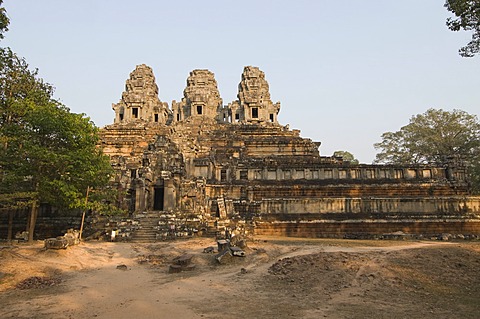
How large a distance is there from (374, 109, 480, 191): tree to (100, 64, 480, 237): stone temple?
1445 cm

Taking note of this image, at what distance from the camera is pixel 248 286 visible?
34.3 feet

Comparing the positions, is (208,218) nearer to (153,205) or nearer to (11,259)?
(153,205)

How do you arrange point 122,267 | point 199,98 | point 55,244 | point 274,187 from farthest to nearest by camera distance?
point 199,98 < point 274,187 < point 55,244 < point 122,267

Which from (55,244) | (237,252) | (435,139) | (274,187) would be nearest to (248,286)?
(237,252)

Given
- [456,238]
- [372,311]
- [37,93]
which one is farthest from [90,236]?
[456,238]

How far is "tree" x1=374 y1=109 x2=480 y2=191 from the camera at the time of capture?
41.0m

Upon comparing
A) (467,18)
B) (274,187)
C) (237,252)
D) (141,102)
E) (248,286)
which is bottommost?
(248,286)

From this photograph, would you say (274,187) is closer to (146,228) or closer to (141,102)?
Result: (146,228)

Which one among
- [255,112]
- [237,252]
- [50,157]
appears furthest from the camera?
[255,112]

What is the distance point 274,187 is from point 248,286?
17702 mm

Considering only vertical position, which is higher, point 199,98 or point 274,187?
point 199,98

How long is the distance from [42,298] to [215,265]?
5913 mm

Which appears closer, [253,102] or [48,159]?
[48,159]

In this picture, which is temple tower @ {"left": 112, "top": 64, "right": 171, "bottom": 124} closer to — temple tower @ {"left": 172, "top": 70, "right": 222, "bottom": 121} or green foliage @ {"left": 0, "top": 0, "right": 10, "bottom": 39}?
temple tower @ {"left": 172, "top": 70, "right": 222, "bottom": 121}
